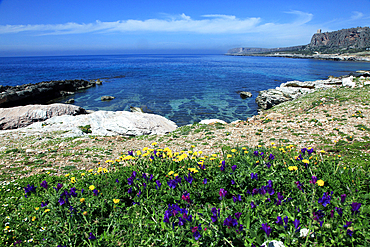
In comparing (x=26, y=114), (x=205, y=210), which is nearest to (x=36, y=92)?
(x=26, y=114)

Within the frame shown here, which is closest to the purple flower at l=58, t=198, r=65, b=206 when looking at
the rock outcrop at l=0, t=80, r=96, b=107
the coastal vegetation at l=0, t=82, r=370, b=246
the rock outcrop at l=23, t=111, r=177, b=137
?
the coastal vegetation at l=0, t=82, r=370, b=246

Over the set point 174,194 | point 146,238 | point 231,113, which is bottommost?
point 231,113

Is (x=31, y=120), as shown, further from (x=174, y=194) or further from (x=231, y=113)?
(x=231, y=113)

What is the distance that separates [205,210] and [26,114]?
2144 centimetres

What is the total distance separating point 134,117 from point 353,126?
14592mm

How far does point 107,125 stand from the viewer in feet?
50.5

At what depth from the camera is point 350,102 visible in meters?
13.9

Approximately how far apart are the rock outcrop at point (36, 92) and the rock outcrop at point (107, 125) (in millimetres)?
21135

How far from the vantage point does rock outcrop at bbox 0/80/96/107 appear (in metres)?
30.3

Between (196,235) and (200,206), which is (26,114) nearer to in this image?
(200,206)

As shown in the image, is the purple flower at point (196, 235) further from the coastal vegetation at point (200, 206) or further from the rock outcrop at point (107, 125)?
the rock outcrop at point (107, 125)

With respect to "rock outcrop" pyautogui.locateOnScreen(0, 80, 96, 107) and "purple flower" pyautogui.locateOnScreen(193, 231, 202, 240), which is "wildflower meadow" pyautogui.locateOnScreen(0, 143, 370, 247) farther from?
"rock outcrop" pyautogui.locateOnScreen(0, 80, 96, 107)

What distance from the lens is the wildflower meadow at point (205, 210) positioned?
2.84 meters

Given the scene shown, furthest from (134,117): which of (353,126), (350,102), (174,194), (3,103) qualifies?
(3,103)
